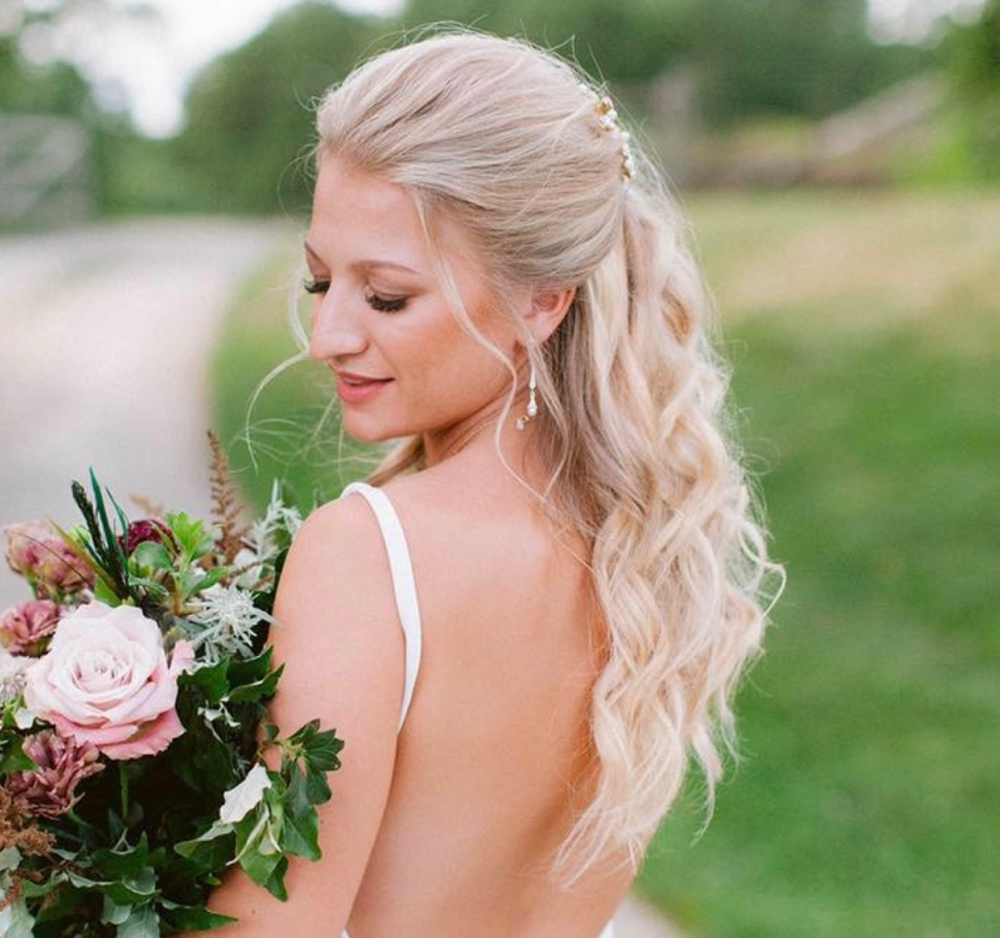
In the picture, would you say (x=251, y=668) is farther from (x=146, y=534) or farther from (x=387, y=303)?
(x=387, y=303)

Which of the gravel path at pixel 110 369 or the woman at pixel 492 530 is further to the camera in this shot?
the gravel path at pixel 110 369

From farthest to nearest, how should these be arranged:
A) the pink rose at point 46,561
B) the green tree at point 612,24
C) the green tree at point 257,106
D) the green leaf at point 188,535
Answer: the green tree at point 257,106 < the green tree at point 612,24 < the pink rose at point 46,561 < the green leaf at point 188,535

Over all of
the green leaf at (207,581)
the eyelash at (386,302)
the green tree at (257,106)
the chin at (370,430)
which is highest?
the eyelash at (386,302)

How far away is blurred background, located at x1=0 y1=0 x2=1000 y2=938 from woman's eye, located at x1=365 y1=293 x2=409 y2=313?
23.4 inches

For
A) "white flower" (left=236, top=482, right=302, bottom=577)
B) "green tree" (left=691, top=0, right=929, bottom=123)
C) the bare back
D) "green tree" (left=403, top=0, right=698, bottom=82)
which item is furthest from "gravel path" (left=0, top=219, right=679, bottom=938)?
Result: "green tree" (left=691, top=0, right=929, bottom=123)

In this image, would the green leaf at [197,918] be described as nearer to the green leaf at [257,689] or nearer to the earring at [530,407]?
the green leaf at [257,689]

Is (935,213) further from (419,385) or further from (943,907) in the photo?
(419,385)

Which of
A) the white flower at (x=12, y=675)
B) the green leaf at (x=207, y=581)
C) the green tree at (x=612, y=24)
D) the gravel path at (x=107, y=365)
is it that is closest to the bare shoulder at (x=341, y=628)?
the green leaf at (x=207, y=581)

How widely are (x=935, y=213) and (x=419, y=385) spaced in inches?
447

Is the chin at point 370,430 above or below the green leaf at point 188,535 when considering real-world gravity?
above

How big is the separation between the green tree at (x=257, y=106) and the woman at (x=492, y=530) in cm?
2338

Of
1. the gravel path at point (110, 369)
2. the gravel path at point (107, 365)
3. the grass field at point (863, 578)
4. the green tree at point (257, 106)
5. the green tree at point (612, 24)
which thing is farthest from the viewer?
the green tree at point (257, 106)

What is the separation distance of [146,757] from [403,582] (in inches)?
15.3

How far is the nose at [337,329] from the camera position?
1969mm
